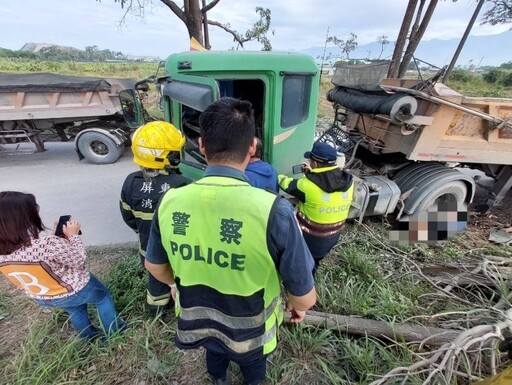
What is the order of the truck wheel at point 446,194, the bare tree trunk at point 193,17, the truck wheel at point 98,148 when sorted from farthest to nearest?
the bare tree trunk at point 193,17, the truck wheel at point 98,148, the truck wheel at point 446,194

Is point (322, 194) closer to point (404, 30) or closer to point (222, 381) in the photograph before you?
point (222, 381)

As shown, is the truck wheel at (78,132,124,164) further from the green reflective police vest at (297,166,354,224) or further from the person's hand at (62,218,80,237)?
the green reflective police vest at (297,166,354,224)

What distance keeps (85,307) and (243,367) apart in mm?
1243

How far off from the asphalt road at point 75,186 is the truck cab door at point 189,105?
1.27 m

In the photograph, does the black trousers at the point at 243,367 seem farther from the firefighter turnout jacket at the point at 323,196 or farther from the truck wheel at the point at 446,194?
the truck wheel at the point at 446,194

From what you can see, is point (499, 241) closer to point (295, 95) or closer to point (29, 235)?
point (295, 95)

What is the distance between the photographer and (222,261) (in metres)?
1.09

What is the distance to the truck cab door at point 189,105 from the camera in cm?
211

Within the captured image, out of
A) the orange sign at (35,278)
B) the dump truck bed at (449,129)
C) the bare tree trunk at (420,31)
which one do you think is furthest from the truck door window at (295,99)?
the bare tree trunk at (420,31)

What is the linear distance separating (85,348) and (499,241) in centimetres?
458

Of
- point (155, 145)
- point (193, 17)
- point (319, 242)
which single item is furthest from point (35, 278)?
point (193, 17)

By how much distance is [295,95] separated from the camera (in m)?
2.85

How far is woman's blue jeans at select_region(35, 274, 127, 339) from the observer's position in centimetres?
183

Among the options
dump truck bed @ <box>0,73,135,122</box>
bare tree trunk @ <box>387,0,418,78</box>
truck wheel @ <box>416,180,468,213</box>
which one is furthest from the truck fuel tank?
dump truck bed @ <box>0,73,135,122</box>
